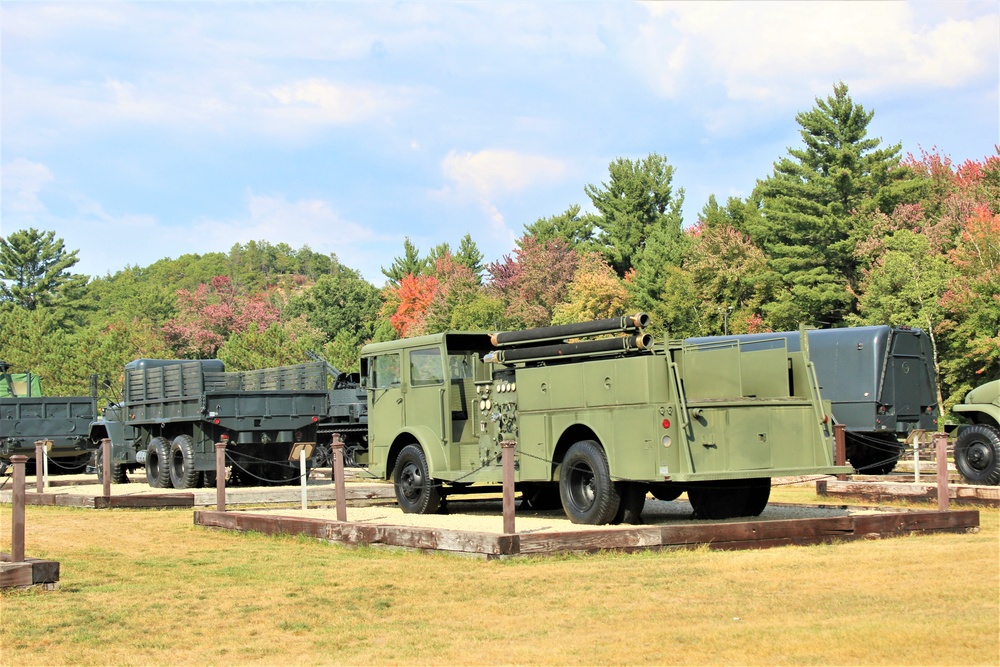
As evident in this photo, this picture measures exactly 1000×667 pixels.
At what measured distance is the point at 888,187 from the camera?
4909 centimetres

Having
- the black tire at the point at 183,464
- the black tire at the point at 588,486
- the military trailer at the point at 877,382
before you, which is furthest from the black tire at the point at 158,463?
the black tire at the point at 588,486

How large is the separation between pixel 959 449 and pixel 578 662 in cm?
1417

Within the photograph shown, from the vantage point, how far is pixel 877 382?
2392 centimetres

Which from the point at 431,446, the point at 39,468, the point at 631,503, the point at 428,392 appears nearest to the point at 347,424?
the point at 39,468

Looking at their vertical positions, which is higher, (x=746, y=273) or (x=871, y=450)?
(x=746, y=273)

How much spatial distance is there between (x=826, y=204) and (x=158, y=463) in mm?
34815

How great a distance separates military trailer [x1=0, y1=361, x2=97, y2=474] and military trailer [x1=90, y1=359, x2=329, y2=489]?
5.87m

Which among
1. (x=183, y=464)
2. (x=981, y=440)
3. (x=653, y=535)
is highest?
(x=183, y=464)

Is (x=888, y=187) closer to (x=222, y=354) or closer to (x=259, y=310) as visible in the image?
(x=222, y=354)

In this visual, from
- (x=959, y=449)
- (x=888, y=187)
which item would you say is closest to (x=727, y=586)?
(x=959, y=449)

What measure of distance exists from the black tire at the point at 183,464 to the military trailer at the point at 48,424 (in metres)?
7.54

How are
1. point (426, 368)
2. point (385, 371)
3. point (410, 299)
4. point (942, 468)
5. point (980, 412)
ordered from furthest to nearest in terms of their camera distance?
1. point (410, 299)
2. point (980, 412)
3. point (385, 371)
4. point (426, 368)
5. point (942, 468)

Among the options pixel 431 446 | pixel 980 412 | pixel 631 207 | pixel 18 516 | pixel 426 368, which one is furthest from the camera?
pixel 631 207

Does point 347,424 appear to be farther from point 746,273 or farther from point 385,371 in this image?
point 746,273
